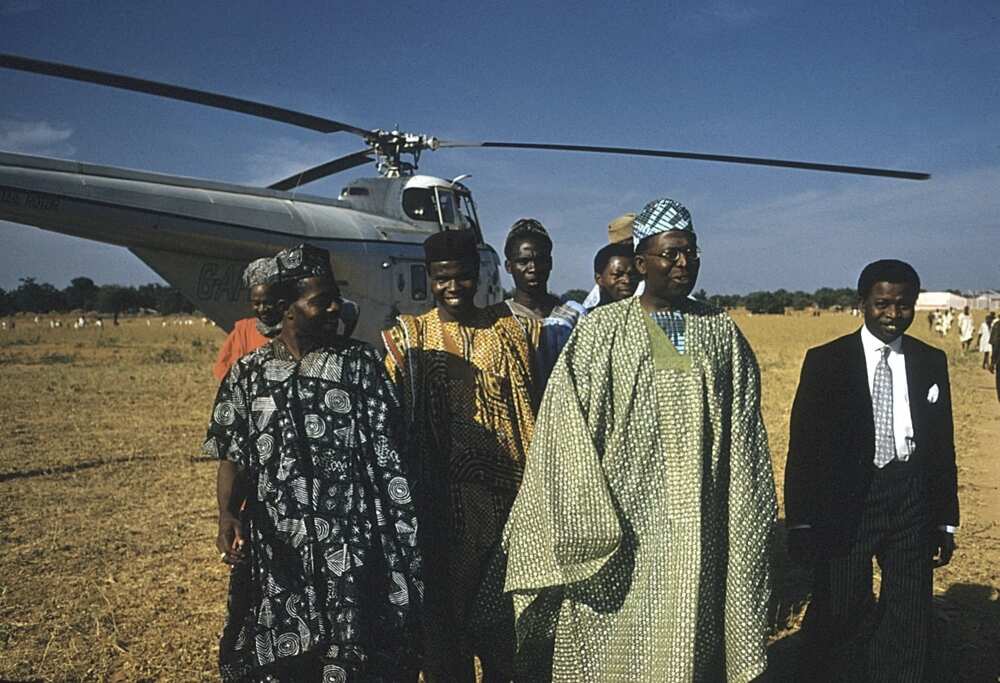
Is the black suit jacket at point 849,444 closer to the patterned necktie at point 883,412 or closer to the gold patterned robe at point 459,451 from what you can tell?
the patterned necktie at point 883,412

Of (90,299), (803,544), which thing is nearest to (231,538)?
(803,544)

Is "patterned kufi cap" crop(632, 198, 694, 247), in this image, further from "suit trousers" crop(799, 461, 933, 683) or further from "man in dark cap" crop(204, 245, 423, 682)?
"suit trousers" crop(799, 461, 933, 683)

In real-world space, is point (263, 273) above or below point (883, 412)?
above

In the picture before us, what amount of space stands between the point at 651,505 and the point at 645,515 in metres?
0.04

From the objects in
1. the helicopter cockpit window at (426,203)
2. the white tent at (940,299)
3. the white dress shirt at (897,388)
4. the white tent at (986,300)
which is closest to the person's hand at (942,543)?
the white dress shirt at (897,388)

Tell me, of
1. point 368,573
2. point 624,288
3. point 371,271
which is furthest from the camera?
point 371,271

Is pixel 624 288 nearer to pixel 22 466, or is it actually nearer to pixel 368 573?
pixel 368 573

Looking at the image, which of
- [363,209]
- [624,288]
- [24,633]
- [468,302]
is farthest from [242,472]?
[363,209]

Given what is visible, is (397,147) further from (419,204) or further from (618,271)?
(618,271)

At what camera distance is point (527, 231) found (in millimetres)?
3352

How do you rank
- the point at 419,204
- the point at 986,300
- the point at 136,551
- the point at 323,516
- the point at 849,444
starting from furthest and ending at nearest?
1. the point at 986,300
2. the point at 419,204
3. the point at 136,551
4. the point at 849,444
5. the point at 323,516

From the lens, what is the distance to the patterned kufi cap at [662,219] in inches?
94.0

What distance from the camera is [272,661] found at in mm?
2301

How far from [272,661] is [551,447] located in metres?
1.04
